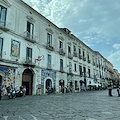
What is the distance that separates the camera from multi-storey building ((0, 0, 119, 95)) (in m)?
14.5

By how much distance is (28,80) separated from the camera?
1683 cm

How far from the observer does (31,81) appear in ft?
56.5

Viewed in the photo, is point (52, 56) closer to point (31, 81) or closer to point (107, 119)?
point (31, 81)

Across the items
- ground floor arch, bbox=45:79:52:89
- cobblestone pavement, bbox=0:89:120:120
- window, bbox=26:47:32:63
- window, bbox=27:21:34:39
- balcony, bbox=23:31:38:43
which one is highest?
window, bbox=27:21:34:39

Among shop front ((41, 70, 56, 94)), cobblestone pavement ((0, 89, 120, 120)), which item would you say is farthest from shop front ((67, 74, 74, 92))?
cobblestone pavement ((0, 89, 120, 120))

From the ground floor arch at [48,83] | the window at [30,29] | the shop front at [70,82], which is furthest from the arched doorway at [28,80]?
the shop front at [70,82]

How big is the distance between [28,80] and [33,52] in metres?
3.75

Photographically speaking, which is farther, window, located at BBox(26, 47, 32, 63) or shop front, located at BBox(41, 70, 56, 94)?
shop front, located at BBox(41, 70, 56, 94)

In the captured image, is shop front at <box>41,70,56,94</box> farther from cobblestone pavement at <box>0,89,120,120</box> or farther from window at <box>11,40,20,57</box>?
cobblestone pavement at <box>0,89,120,120</box>

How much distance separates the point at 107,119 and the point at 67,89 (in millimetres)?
18527

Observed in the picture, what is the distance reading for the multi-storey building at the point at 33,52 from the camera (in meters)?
14.5

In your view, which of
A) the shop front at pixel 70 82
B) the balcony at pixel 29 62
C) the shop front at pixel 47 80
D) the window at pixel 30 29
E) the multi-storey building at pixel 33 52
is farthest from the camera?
the shop front at pixel 70 82

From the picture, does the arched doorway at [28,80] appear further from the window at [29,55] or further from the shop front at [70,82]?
the shop front at [70,82]

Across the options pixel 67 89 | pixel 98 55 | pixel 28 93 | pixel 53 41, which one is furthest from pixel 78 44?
pixel 28 93
